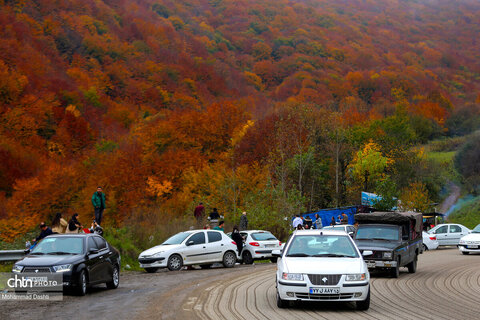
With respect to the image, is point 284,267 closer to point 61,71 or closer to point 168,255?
point 168,255

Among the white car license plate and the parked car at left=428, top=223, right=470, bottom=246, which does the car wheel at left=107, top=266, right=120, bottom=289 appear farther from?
the parked car at left=428, top=223, right=470, bottom=246

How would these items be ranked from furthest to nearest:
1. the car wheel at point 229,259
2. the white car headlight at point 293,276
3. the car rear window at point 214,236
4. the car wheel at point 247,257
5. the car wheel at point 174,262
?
the car wheel at point 247,257 → the car wheel at point 229,259 → the car rear window at point 214,236 → the car wheel at point 174,262 → the white car headlight at point 293,276

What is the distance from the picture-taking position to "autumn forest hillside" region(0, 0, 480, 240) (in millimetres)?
60656

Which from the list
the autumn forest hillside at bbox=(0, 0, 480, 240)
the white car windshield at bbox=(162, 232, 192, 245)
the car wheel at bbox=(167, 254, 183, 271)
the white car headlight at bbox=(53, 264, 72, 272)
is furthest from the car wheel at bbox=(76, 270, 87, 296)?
the autumn forest hillside at bbox=(0, 0, 480, 240)

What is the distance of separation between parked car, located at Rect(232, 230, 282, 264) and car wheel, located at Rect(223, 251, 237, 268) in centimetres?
227

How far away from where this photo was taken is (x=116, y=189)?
210 feet

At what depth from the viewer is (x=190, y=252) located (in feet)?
78.7

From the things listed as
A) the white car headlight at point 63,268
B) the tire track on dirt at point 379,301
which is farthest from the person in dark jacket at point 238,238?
the white car headlight at point 63,268

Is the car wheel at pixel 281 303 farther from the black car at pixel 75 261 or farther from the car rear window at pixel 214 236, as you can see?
the car rear window at pixel 214 236

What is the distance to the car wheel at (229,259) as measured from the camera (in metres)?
25.0

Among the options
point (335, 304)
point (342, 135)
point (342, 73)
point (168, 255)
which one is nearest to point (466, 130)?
point (342, 73)

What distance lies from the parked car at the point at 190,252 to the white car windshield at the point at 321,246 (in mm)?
11148

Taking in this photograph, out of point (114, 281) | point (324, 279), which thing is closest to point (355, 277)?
point (324, 279)

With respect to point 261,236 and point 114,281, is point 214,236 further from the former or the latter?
point 114,281
